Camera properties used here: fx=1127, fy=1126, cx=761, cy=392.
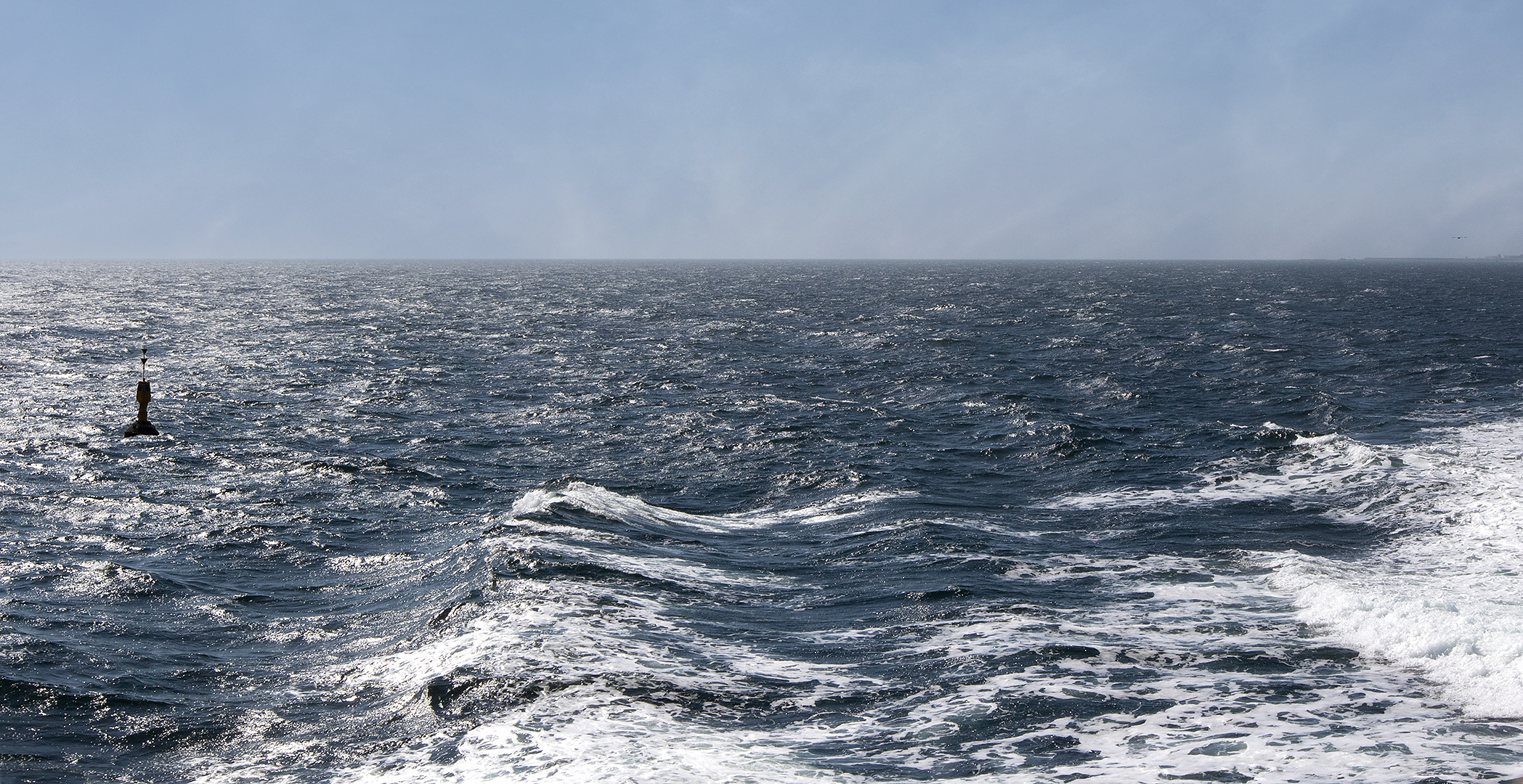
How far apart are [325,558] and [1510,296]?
470 feet

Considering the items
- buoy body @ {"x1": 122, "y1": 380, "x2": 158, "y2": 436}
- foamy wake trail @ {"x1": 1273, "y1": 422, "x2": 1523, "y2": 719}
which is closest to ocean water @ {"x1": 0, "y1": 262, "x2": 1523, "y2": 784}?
foamy wake trail @ {"x1": 1273, "y1": 422, "x2": 1523, "y2": 719}

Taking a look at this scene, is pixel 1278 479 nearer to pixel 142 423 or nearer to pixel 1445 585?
pixel 1445 585

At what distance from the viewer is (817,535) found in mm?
26531

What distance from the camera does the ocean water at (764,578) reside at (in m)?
15.5

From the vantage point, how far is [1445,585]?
72.5ft

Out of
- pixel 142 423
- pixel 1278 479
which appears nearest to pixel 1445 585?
pixel 1278 479

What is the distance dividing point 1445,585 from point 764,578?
13.4 m

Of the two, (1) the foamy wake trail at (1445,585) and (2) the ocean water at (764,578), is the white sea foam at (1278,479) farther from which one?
(1) the foamy wake trail at (1445,585)

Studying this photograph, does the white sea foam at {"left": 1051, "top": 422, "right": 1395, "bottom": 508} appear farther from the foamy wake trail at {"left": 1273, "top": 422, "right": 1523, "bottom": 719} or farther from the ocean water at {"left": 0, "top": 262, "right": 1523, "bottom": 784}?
the foamy wake trail at {"left": 1273, "top": 422, "right": 1523, "bottom": 719}

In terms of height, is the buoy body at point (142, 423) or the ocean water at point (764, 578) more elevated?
the buoy body at point (142, 423)

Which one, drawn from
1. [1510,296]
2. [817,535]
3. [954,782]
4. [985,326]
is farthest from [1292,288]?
[954,782]

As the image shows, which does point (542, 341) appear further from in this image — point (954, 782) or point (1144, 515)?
point (954, 782)

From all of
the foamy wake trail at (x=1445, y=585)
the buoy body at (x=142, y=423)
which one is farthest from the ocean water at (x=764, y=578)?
the buoy body at (x=142, y=423)

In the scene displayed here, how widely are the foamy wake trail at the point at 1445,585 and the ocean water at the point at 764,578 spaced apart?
0.36ft
